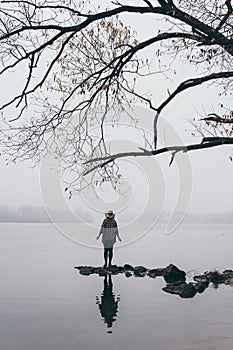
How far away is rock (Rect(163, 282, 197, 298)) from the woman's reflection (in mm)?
1559

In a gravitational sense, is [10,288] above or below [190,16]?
below

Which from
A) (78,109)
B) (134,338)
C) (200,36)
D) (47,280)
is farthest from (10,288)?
(200,36)

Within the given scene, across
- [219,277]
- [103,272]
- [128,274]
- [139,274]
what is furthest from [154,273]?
[219,277]

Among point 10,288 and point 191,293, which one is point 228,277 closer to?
point 191,293

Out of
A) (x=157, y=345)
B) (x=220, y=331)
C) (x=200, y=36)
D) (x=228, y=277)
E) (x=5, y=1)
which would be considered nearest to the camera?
(x=157, y=345)

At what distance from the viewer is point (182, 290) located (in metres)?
15.1

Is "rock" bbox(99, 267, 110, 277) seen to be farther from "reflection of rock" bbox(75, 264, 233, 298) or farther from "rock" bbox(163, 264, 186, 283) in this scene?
"rock" bbox(163, 264, 186, 283)

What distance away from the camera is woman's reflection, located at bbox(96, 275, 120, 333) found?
442 inches

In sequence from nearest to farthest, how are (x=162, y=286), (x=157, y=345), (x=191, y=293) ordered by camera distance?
(x=157, y=345) → (x=191, y=293) → (x=162, y=286)

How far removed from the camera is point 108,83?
43.8 feet

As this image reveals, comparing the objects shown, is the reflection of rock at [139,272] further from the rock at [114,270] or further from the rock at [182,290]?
the rock at [182,290]

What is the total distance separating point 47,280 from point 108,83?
7.00 metres

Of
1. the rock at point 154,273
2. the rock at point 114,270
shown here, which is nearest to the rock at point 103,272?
the rock at point 114,270

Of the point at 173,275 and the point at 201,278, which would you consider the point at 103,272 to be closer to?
the point at 173,275
